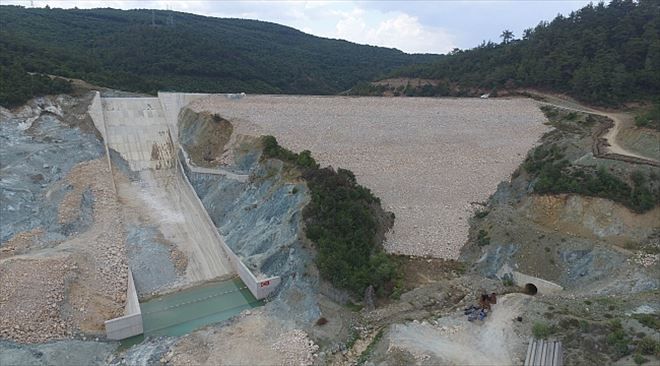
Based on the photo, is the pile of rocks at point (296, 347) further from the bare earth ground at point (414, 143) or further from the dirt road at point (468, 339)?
the bare earth ground at point (414, 143)

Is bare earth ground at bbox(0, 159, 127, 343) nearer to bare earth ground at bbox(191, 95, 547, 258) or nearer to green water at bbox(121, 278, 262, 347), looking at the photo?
green water at bbox(121, 278, 262, 347)

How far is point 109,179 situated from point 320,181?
1552 centimetres

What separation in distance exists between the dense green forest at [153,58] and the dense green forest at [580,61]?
23.7 m

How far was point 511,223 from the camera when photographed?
23078 mm

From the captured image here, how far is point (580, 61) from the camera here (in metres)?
44.2

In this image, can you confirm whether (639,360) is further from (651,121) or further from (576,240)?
(651,121)

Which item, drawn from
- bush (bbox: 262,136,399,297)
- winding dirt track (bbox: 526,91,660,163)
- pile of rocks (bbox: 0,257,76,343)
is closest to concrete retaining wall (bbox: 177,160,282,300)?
bush (bbox: 262,136,399,297)

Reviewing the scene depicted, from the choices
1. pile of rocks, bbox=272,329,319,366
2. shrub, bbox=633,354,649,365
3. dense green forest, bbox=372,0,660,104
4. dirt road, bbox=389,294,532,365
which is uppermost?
dense green forest, bbox=372,0,660,104

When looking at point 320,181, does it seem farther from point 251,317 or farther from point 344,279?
point 251,317

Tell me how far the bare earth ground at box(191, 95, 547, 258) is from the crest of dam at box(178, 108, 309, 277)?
1.70 meters

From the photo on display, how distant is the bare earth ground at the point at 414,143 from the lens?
2567 cm

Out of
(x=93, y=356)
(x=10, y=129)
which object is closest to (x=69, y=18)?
(x=10, y=129)

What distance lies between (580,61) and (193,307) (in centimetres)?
4029

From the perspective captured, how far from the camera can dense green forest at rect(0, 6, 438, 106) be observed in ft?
151
